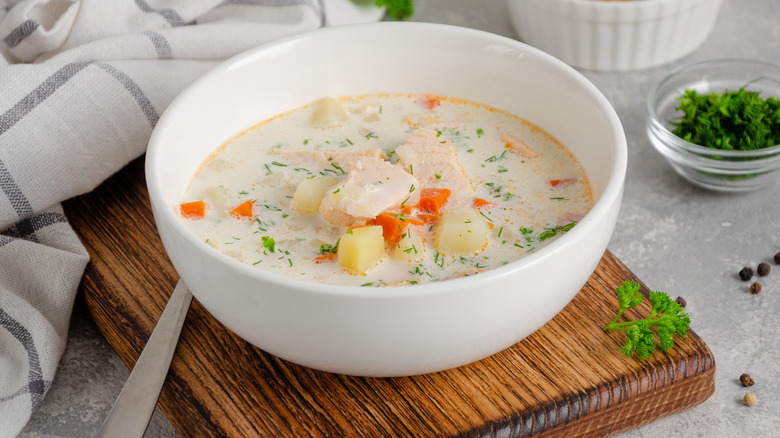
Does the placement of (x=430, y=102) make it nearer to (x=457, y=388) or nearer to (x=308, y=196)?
(x=308, y=196)

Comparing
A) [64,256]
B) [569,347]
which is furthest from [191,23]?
[569,347]

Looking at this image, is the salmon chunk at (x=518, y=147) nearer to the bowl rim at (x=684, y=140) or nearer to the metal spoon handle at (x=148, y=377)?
the bowl rim at (x=684, y=140)

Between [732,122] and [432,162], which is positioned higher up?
[432,162]

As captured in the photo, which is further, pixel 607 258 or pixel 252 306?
pixel 607 258

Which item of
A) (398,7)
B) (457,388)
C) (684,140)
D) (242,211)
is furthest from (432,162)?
(398,7)

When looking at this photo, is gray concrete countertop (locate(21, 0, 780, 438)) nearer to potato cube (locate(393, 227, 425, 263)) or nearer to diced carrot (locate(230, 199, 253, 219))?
diced carrot (locate(230, 199, 253, 219))

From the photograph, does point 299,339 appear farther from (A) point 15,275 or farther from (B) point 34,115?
(B) point 34,115

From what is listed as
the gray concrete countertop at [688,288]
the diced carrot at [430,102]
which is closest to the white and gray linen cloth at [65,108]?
the gray concrete countertop at [688,288]
